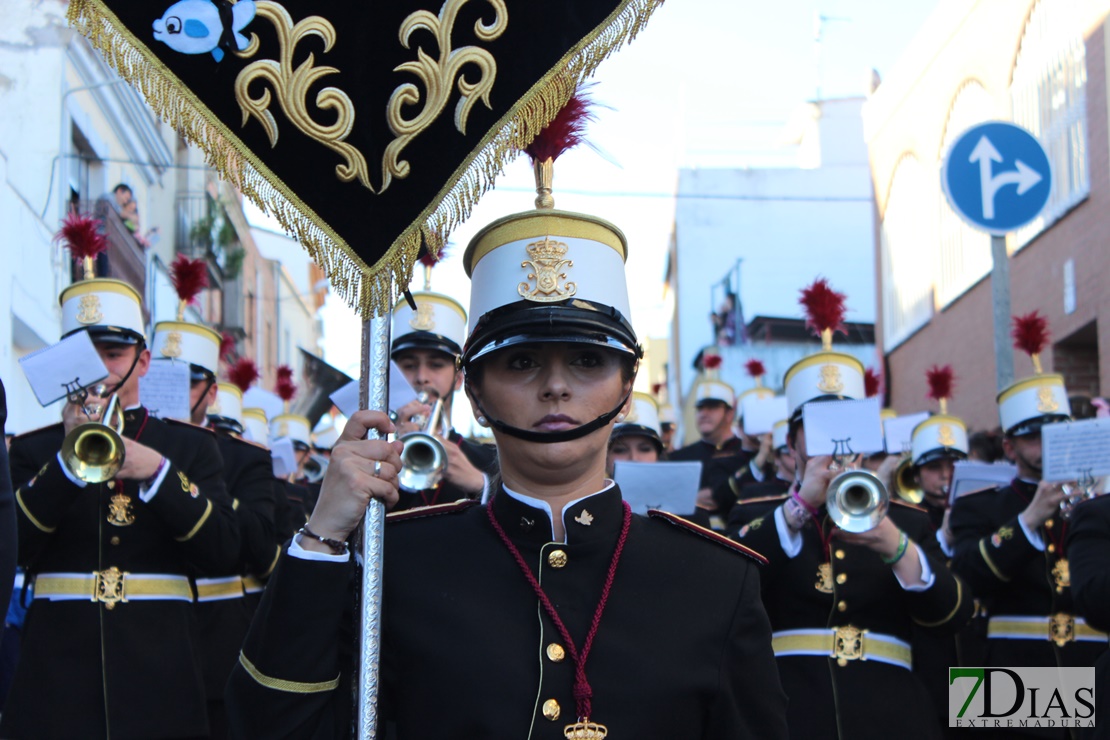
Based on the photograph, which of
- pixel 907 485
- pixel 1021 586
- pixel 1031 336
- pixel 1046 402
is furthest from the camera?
pixel 907 485

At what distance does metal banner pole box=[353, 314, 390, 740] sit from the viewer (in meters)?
2.95

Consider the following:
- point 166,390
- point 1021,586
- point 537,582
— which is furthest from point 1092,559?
point 166,390

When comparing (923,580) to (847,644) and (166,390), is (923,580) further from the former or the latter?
(166,390)

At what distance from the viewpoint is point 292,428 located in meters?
13.3

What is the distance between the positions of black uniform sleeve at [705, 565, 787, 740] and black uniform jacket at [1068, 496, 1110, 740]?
100 inches

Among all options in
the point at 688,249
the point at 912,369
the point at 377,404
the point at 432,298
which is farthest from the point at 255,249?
the point at 377,404

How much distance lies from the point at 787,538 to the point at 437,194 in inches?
117

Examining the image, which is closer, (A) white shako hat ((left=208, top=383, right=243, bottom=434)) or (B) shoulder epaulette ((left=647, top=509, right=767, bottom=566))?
(B) shoulder epaulette ((left=647, top=509, right=767, bottom=566))

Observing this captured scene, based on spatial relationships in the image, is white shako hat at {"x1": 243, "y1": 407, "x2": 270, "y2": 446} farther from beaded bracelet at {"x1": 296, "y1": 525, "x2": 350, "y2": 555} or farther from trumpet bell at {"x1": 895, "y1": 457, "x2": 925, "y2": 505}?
beaded bracelet at {"x1": 296, "y1": 525, "x2": 350, "y2": 555}

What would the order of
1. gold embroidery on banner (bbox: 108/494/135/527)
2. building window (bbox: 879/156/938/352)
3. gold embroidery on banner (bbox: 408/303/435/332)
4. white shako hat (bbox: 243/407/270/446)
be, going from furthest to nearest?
building window (bbox: 879/156/938/352) → white shako hat (bbox: 243/407/270/446) → gold embroidery on banner (bbox: 408/303/435/332) → gold embroidery on banner (bbox: 108/494/135/527)

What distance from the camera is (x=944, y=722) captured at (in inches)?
289

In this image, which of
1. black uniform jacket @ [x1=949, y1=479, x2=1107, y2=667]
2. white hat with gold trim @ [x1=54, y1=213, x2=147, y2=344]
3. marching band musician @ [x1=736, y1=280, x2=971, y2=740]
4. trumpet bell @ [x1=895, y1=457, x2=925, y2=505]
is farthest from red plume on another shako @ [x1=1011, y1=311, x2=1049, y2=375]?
white hat with gold trim @ [x1=54, y1=213, x2=147, y2=344]

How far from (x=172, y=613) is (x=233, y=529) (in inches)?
16.7

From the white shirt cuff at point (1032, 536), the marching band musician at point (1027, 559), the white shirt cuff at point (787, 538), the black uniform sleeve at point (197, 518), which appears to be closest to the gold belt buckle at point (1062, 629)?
the marching band musician at point (1027, 559)
